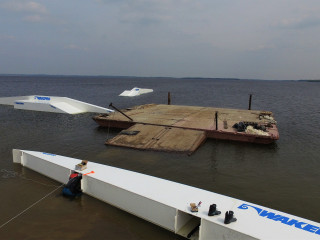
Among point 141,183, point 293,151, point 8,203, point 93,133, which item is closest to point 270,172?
point 293,151

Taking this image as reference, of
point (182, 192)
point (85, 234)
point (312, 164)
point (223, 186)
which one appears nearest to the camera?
point (85, 234)

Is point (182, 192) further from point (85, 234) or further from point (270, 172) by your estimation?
point (270, 172)

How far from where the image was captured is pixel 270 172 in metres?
13.0

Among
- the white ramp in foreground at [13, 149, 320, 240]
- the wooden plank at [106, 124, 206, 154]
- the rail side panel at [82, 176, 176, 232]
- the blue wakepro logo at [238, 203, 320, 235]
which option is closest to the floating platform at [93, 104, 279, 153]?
the wooden plank at [106, 124, 206, 154]

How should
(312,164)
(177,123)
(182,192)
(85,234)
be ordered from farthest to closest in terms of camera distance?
(177,123)
(312,164)
(182,192)
(85,234)

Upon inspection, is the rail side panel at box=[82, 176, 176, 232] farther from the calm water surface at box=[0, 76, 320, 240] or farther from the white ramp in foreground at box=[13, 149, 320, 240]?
the calm water surface at box=[0, 76, 320, 240]

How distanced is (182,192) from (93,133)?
13675 mm

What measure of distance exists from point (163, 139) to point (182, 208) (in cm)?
939

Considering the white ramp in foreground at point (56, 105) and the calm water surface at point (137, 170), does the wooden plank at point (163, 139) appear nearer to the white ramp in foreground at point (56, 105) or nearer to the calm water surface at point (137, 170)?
the calm water surface at point (137, 170)

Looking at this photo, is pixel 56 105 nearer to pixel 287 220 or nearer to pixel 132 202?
pixel 132 202

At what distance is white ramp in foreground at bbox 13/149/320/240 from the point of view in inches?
255

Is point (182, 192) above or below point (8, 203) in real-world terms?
above

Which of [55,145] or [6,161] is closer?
[6,161]

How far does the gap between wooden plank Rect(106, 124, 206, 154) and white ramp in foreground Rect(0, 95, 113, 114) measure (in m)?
11.5
